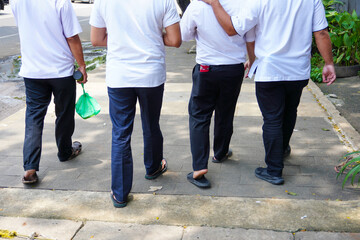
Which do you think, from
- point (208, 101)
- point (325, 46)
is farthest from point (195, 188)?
point (325, 46)

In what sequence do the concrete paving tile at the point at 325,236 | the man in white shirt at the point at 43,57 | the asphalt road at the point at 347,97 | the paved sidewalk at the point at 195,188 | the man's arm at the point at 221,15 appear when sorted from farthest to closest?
the asphalt road at the point at 347,97
the man in white shirt at the point at 43,57
the man's arm at the point at 221,15
the paved sidewalk at the point at 195,188
the concrete paving tile at the point at 325,236

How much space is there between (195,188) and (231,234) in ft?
2.66

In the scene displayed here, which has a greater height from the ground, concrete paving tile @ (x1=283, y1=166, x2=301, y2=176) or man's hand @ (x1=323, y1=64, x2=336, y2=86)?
man's hand @ (x1=323, y1=64, x2=336, y2=86)

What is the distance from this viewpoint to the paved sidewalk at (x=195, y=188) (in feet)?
10.4

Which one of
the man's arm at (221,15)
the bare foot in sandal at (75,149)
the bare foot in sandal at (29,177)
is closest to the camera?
the man's arm at (221,15)

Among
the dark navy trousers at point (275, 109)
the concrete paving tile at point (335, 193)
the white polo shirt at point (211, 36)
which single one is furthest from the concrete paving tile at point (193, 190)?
the white polo shirt at point (211, 36)

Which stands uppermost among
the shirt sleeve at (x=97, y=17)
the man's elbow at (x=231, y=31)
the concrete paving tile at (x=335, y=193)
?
the shirt sleeve at (x=97, y=17)

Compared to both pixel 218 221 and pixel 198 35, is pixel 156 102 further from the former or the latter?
pixel 218 221

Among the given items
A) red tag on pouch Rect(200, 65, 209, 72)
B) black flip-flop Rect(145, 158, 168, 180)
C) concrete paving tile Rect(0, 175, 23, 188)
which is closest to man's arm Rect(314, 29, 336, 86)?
red tag on pouch Rect(200, 65, 209, 72)

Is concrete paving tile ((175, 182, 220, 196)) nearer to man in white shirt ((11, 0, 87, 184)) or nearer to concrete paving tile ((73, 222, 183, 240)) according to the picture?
concrete paving tile ((73, 222, 183, 240))

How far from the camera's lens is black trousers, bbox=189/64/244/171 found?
3.58 meters

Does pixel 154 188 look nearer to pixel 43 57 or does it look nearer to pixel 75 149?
pixel 75 149

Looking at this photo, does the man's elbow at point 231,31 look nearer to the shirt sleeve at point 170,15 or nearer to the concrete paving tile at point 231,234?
the shirt sleeve at point 170,15

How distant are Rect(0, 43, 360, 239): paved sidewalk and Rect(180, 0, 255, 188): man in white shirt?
14.5 inches
